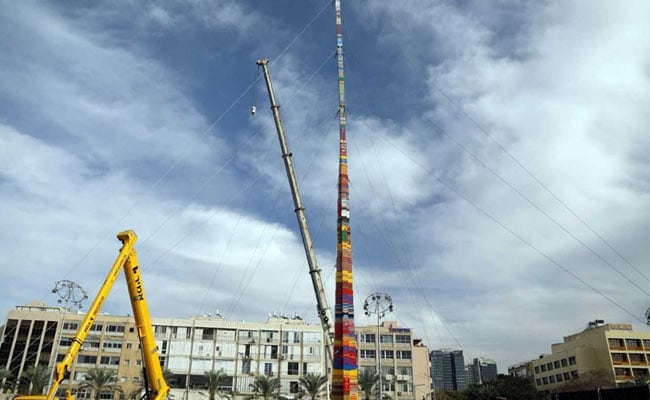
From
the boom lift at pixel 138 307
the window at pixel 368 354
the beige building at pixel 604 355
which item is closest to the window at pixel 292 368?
the window at pixel 368 354

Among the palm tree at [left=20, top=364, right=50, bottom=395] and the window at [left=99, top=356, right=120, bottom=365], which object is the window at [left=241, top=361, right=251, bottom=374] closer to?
the window at [left=99, top=356, right=120, bottom=365]

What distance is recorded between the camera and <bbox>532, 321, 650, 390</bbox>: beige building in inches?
4163

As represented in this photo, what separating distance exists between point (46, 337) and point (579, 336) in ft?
384

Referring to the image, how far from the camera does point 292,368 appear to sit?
320ft

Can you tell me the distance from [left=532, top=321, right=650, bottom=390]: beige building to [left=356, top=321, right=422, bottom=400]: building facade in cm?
3463

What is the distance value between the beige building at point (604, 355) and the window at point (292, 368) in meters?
Answer: 61.6

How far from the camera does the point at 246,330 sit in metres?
101

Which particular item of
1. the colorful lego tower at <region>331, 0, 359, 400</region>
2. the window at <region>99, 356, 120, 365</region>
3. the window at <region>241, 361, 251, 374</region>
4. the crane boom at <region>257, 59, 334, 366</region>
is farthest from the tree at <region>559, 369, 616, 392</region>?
the window at <region>99, 356, 120, 365</region>

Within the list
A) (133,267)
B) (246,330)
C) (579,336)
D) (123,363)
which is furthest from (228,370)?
(579,336)

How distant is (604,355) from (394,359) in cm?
4545

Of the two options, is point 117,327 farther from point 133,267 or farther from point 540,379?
point 540,379

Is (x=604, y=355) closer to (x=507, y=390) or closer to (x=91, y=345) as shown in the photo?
(x=507, y=390)

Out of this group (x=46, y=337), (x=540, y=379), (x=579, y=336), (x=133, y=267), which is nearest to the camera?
(x=133, y=267)

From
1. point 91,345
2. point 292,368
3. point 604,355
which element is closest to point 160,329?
point 91,345
